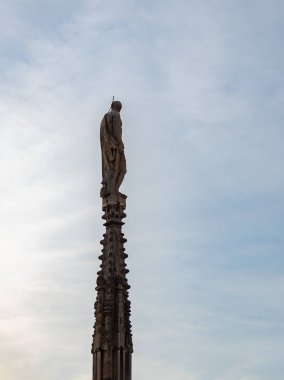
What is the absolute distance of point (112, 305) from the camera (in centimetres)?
2547

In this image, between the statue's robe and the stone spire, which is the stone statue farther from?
the stone spire

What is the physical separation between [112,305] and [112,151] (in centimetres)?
474

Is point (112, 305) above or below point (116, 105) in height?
below

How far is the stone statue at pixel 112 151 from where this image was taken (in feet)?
89.9

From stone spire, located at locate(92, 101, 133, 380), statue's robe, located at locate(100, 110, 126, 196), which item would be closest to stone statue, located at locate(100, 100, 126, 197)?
statue's robe, located at locate(100, 110, 126, 196)

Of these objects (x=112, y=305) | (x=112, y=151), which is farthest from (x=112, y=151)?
(x=112, y=305)

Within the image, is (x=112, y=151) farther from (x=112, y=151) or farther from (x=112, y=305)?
(x=112, y=305)

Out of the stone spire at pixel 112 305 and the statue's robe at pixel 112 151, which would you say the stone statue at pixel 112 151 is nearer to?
the statue's robe at pixel 112 151

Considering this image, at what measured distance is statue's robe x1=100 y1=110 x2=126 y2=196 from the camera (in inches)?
1079

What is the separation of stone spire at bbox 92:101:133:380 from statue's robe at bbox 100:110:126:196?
20.1 inches

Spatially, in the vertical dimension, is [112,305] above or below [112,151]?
below

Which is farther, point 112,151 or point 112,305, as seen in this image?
point 112,151

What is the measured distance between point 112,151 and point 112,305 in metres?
4.74

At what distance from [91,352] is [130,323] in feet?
4.31
